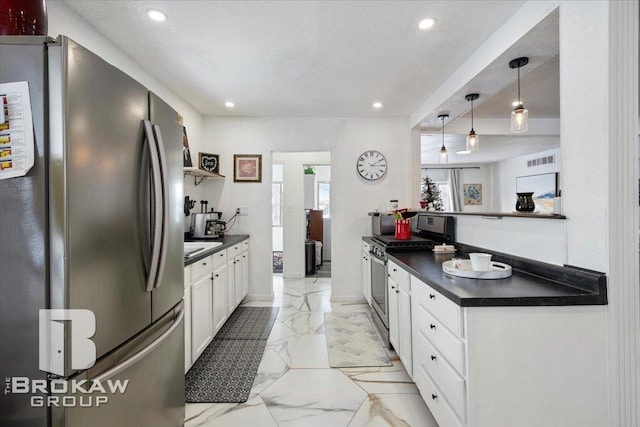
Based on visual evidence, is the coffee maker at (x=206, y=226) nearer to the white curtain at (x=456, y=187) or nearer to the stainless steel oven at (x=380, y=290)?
the stainless steel oven at (x=380, y=290)

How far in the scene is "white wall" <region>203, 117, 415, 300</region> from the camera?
157 inches

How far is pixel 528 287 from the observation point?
143cm

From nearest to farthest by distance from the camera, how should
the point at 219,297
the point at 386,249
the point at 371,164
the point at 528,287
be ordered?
the point at 528,287 → the point at 386,249 → the point at 219,297 → the point at 371,164

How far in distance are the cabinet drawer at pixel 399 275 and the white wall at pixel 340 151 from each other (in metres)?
1.50

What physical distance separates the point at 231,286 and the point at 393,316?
5.75 ft

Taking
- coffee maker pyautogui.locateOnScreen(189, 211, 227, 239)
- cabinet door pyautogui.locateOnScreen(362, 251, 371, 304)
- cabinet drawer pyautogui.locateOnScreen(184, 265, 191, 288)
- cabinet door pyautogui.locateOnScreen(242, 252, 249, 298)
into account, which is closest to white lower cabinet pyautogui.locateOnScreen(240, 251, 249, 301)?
cabinet door pyautogui.locateOnScreen(242, 252, 249, 298)

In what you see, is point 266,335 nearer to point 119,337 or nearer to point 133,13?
point 119,337

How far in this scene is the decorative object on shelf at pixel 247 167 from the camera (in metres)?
4.01

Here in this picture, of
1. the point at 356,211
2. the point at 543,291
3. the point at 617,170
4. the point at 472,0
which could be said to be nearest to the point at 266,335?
the point at 356,211

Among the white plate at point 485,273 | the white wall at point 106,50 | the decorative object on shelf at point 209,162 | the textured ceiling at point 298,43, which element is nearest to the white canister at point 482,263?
the white plate at point 485,273

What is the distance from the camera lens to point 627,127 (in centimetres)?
126

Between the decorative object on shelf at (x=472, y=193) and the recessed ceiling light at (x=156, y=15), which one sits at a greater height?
the recessed ceiling light at (x=156, y=15)

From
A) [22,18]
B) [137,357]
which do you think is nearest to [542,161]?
[137,357]

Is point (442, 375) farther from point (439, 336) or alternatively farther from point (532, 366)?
point (532, 366)
